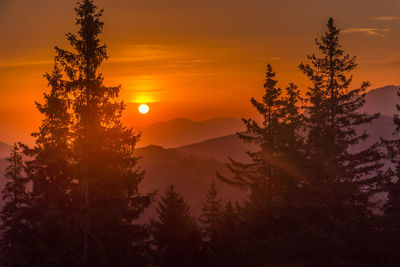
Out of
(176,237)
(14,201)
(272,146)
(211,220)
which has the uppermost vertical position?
(272,146)

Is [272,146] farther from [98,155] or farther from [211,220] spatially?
[211,220]

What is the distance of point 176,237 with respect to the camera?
31.4 metres

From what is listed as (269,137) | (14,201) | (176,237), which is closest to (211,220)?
(176,237)

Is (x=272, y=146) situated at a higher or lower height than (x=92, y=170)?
higher

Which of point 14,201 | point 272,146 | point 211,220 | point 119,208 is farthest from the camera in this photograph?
point 211,220

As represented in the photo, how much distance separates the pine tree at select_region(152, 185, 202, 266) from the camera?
3108cm

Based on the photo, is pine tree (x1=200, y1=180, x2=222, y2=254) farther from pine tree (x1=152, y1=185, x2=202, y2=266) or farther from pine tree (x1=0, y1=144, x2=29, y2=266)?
pine tree (x1=0, y1=144, x2=29, y2=266)

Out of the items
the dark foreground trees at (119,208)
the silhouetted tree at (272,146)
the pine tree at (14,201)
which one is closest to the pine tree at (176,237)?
the silhouetted tree at (272,146)

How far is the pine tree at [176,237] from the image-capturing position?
31.1m

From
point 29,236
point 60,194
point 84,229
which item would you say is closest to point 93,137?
point 84,229

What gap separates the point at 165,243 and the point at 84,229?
10.8 meters

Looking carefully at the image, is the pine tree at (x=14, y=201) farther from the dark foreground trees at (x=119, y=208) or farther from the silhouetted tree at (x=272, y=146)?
the silhouetted tree at (x=272, y=146)

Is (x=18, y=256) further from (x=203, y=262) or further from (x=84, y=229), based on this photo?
(x=203, y=262)

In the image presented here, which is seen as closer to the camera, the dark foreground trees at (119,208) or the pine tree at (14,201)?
the dark foreground trees at (119,208)
